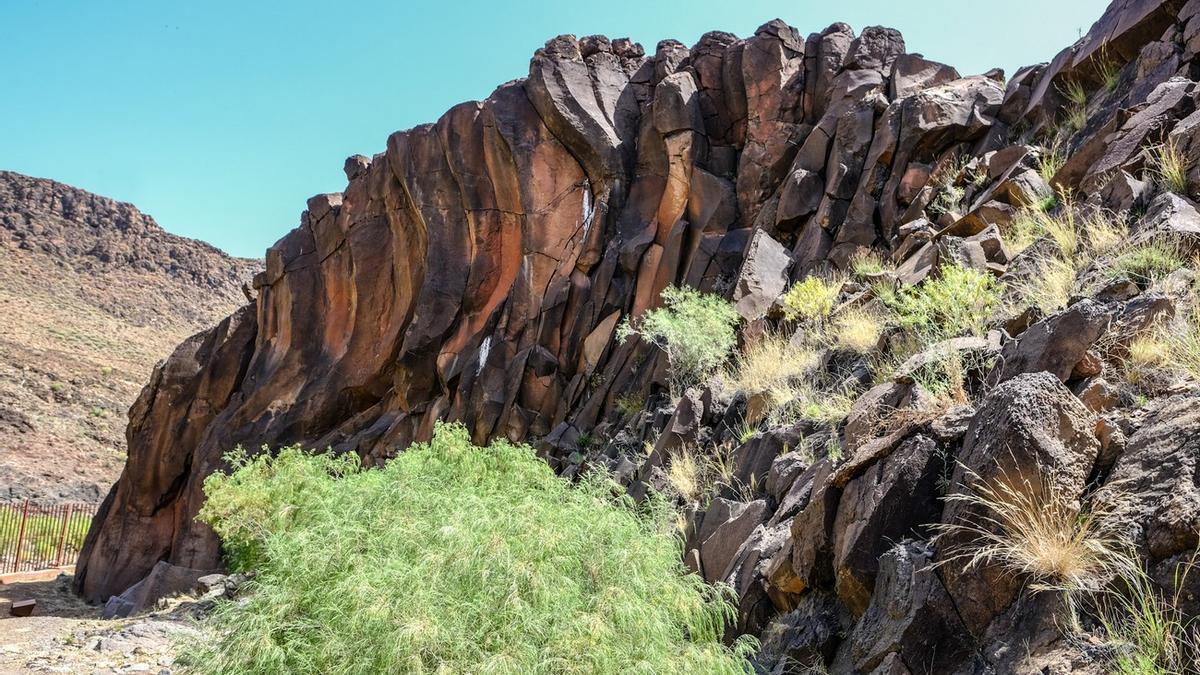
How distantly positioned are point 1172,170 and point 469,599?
6.83m

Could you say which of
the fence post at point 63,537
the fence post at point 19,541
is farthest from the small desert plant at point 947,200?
the fence post at point 63,537

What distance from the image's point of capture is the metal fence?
96.5 ft

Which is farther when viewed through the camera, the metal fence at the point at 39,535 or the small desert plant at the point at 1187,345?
the metal fence at the point at 39,535

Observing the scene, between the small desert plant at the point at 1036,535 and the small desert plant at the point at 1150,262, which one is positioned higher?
the small desert plant at the point at 1150,262

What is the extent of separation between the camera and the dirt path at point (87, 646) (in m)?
9.07

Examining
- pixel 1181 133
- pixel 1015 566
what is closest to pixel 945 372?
pixel 1015 566

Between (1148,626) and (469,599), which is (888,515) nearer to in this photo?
(1148,626)

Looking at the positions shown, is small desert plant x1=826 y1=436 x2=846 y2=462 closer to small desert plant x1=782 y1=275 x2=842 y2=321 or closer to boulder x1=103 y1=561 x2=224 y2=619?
small desert plant x1=782 y1=275 x2=842 y2=321

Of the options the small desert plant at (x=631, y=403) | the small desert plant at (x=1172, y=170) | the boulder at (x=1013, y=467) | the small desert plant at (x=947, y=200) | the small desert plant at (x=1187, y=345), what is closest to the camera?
the boulder at (x=1013, y=467)

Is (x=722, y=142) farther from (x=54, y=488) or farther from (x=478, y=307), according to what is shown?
(x=54, y=488)

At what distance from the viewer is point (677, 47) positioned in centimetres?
2172

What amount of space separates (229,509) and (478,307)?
8.55m

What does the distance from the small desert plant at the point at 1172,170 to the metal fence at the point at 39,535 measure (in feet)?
116

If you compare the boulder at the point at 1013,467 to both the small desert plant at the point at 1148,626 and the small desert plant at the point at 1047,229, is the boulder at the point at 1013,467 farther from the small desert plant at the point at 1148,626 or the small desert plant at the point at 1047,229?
the small desert plant at the point at 1047,229
